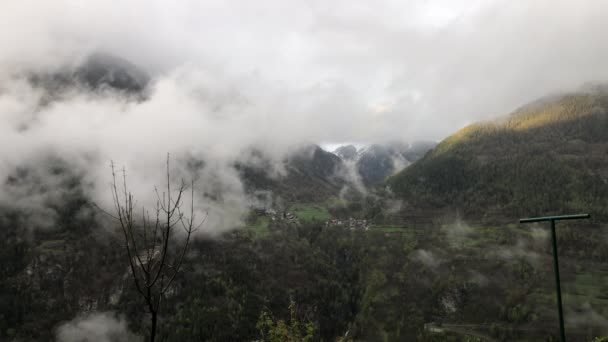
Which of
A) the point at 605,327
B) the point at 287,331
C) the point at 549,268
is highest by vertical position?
the point at 287,331

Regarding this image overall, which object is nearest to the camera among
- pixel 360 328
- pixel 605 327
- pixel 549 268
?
pixel 605 327

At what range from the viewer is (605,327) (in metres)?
143

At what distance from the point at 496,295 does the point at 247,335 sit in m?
135

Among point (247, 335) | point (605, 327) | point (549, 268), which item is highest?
point (549, 268)

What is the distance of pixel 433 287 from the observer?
198 m

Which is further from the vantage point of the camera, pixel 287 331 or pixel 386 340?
pixel 386 340

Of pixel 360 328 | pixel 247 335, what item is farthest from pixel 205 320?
pixel 360 328

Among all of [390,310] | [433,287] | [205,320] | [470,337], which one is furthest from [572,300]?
[205,320]

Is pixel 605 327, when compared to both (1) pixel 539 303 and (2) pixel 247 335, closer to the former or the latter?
(1) pixel 539 303

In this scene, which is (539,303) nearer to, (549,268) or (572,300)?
(572,300)

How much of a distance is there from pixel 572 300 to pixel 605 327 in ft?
55.3

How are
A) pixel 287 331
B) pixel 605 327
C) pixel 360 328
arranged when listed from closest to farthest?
pixel 287 331, pixel 605 327, pixel 360 328

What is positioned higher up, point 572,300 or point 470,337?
point 572,300

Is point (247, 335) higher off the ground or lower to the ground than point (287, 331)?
lower
